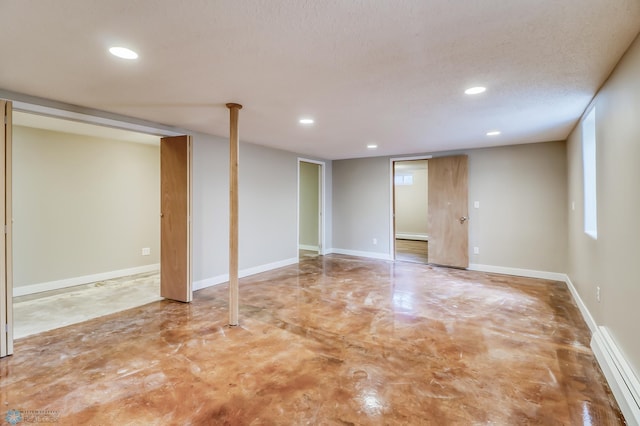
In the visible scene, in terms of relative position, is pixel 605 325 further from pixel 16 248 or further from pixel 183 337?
pixel 16 248

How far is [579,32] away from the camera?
1812mm

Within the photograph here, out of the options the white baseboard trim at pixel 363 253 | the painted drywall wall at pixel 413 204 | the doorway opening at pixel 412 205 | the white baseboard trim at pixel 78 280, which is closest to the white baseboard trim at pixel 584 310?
the white baseboard trim at pixel 363 253

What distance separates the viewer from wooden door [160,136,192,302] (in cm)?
389

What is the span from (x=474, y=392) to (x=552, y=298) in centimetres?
285

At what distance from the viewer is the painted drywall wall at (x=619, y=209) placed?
6.23ft

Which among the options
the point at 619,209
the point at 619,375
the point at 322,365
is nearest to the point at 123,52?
the point at 322,365

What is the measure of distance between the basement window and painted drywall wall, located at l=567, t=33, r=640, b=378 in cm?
43

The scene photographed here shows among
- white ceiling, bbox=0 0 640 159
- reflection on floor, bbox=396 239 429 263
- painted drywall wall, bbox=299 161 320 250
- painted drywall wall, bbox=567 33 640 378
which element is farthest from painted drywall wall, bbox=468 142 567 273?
painted drywall wall, bbox=299 161 320 250

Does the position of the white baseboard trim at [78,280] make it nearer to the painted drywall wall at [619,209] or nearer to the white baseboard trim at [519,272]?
the white baseboard trim at [519,272]

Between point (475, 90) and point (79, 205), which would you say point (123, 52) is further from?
point (79, 205)

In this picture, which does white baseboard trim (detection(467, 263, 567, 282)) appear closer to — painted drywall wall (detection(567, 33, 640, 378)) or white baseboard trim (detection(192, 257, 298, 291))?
painted drywall wall (detection(567, 33, 640, 378))

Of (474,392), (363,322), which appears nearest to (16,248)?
(363,322)

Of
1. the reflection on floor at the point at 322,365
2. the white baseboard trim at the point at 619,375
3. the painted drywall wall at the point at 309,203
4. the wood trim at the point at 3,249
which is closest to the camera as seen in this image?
the white baseboard trim at the point at 619,375

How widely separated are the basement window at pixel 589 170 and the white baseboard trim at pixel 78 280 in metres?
6.56
